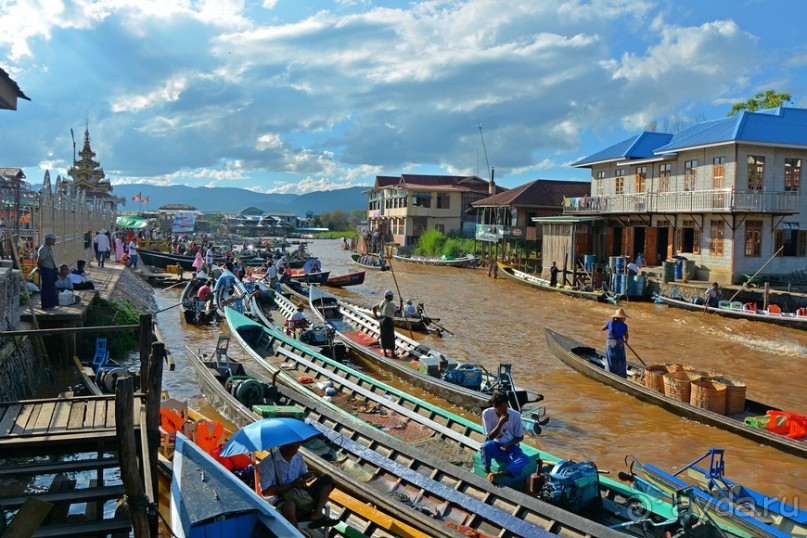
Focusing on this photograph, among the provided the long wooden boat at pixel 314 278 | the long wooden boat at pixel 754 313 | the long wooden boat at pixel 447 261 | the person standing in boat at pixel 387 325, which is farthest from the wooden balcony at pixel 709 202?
the person standing in boat at pixel 387 325

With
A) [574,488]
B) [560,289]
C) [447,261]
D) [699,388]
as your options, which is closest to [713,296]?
[560,289]

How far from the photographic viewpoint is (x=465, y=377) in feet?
42.8

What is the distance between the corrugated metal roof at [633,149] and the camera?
35438 millimetres

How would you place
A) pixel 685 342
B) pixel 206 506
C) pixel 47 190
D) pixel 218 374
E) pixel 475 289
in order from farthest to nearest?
pixel 475 289
pixel 685 342
pixel 47 190
pixel 218 374
pixel 206 506

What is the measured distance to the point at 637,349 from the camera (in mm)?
20641

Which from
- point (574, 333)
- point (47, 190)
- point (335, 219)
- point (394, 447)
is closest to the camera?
point (394, 447)

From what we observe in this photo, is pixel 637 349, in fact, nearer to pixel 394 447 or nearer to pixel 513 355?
pixel 513 355

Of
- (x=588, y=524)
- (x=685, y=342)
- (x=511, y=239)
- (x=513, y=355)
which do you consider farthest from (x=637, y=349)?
(x=511, y=239)

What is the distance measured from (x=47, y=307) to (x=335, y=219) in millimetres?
122232

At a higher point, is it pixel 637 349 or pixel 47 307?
pixel 47 307

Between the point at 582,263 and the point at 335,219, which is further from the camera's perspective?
the point at 335,219

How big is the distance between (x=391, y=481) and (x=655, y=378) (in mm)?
7390

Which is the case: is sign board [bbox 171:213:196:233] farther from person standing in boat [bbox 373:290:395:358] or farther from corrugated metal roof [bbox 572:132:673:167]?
person standing in boat [bbox 373:290:395:358]

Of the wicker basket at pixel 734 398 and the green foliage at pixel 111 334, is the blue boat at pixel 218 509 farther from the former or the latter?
the green foliage at pixel 111 334
